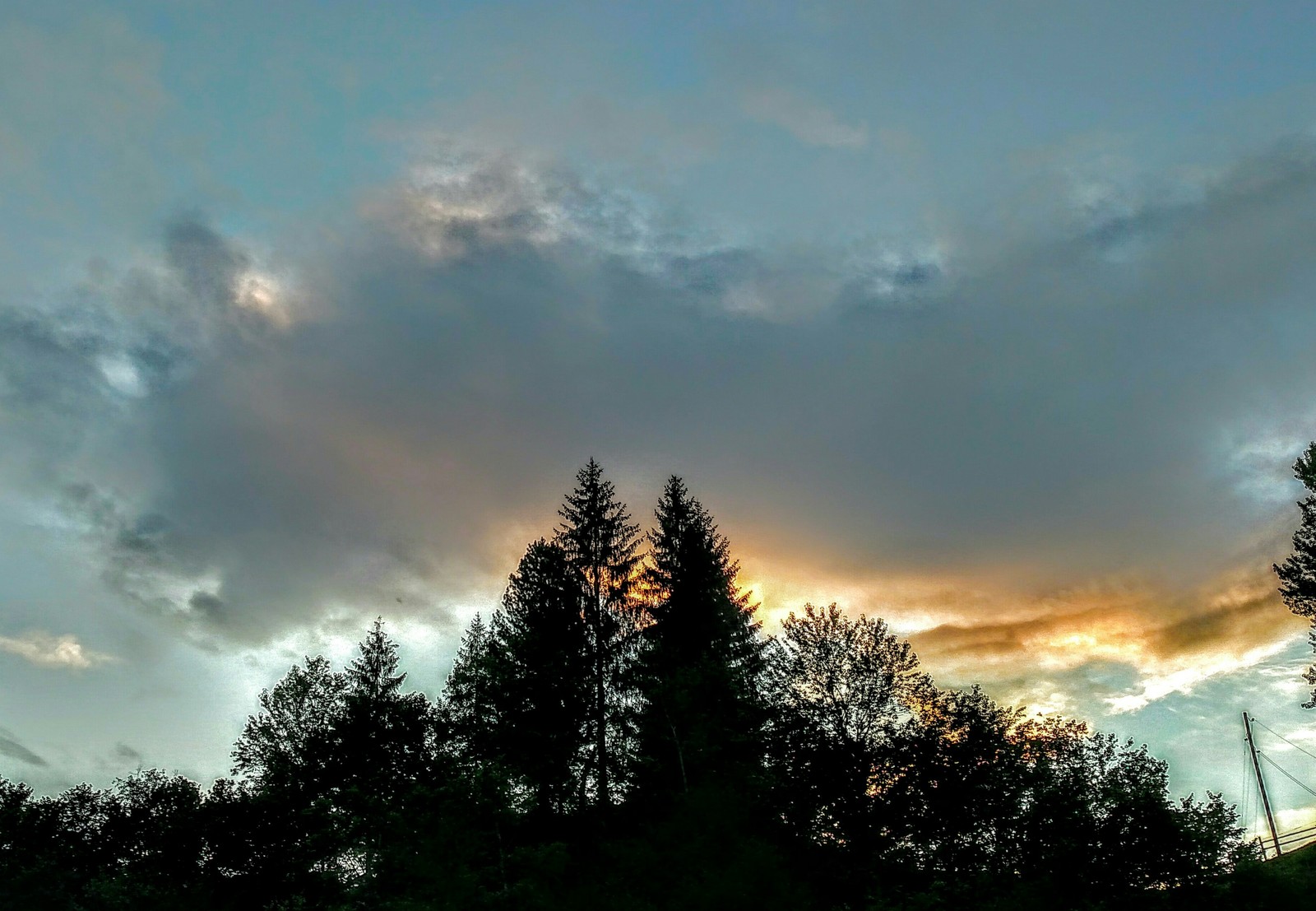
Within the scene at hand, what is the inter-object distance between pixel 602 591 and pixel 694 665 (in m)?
8.17

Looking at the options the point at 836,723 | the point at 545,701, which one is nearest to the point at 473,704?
the point at 545,701

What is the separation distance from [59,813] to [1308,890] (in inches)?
3959

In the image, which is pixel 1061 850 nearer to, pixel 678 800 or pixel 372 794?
pixel 678 800

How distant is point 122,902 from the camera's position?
199 ft

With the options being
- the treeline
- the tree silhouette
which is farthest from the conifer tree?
the tree silhouette

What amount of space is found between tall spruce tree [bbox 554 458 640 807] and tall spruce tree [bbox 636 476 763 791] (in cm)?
161

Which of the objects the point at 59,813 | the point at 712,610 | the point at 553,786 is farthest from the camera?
the point at 59,813

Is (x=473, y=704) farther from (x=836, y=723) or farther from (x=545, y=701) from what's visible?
(x=836, y=723)

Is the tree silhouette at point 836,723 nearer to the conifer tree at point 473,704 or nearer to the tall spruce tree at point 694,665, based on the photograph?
the tall spruce tree at point 694,665

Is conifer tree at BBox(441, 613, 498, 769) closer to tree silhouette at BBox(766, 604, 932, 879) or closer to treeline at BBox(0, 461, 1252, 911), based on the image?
treeline at BBox(0, 461, 1252, 911)

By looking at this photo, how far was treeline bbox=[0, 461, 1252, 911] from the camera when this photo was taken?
46.7 meters

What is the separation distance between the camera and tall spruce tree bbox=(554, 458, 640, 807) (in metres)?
52.6

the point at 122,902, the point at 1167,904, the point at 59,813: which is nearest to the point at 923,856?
the point at 1167,904

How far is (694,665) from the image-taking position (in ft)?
174
